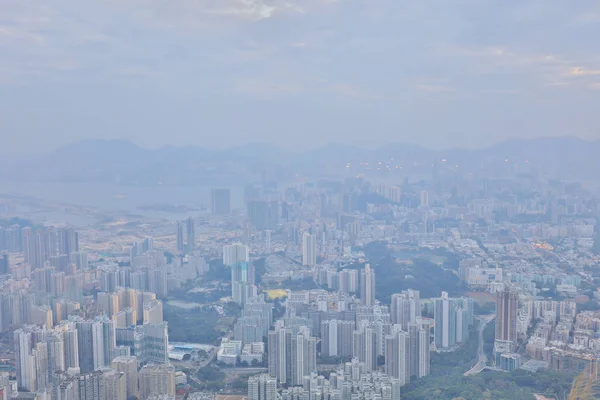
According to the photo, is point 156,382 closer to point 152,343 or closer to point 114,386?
point 114,386

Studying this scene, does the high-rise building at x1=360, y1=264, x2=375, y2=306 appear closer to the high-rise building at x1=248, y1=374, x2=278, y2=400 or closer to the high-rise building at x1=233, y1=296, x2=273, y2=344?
the high-rise building at x1=233, y1=296, x2=273, y2=344

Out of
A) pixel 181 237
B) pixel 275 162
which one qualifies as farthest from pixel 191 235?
pixel 275 162

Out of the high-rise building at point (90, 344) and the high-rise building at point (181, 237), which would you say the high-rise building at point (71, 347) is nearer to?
the high-rise building at point (90, 344)

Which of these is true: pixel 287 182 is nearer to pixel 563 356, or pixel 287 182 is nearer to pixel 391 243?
pixel 391 243

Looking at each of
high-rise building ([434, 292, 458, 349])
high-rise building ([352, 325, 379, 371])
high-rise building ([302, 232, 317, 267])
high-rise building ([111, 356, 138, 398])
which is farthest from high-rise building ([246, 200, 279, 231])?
high-rise building ([111, 356, 138, 398])

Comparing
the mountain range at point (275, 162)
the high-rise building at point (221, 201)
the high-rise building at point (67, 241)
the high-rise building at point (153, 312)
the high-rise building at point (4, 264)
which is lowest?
the high-rise building at point (153, 312)

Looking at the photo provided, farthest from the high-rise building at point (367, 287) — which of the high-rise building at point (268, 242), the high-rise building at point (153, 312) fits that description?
the high-rise building at point (153, 312)

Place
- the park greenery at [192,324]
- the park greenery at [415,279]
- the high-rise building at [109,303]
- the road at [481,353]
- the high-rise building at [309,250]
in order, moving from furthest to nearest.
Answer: the high-rise building at [309,250], the park greenery at [415,279], the high-rise building at [109,303], the park greenery at [192,324], the road at [481,353]
